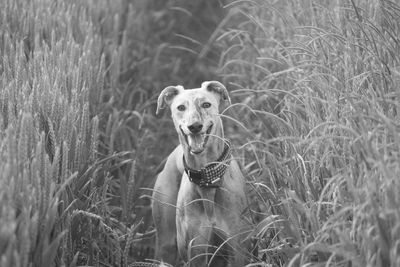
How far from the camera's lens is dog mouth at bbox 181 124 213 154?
4.53 meters

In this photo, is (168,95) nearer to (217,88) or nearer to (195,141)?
(217,88)

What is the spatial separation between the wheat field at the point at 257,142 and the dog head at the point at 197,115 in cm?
27

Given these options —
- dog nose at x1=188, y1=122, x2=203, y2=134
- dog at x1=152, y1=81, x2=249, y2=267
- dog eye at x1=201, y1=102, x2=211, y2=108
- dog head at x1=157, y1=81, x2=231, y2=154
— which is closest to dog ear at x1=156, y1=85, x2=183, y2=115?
dog head at x1=157, y1=81, x2=231, y2=154

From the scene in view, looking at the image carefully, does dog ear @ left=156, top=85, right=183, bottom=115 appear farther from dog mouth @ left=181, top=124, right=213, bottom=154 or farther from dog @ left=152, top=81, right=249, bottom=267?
dog mouth @ left=181, top=124, right=213, bottom=154

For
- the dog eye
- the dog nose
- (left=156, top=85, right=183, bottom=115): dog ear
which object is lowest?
the dog nose

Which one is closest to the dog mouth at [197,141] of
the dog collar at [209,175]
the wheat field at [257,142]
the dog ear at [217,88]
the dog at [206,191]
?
the dog at [206,191]

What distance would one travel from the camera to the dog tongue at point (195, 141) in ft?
14.9

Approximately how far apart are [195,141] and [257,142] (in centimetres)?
40

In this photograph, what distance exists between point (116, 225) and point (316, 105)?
5.36 feet

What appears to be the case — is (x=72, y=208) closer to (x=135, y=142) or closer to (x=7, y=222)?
(x=7, y=222)

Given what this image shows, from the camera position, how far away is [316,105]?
4480 mm

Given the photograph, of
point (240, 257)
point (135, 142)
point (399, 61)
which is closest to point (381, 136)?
point (399, 61)

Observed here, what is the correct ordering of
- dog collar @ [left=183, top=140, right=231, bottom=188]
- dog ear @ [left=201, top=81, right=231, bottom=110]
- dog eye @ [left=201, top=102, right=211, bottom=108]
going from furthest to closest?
dog ear @ [left=201, top=81, right=231, bottom=110]
dog eye @ [left=201, top=102, right=211, bottom=108]
dog collar @ [left=183, top=140, right=231, bottom=188]

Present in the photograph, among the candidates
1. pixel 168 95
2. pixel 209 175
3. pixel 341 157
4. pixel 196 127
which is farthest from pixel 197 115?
pixel 341 157
